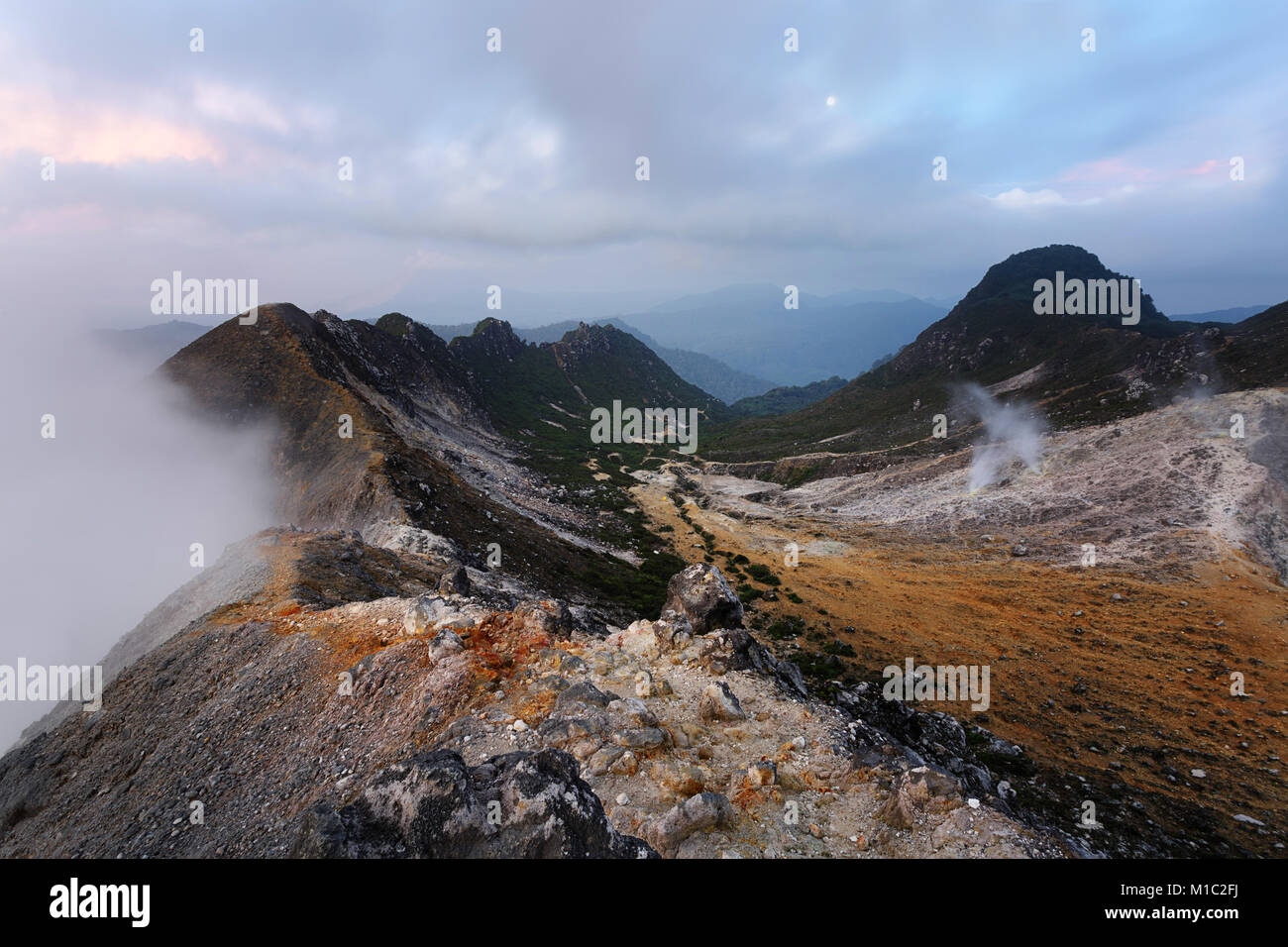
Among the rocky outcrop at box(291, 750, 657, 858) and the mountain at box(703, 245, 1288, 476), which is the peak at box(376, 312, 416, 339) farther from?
the rocky outcrop at box(291, 750, 657, 858)

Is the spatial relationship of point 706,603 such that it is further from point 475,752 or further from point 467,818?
point 467,818

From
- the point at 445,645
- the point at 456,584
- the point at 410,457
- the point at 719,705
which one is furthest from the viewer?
the point at 410,457

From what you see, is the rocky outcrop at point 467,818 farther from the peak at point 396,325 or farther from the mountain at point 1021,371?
the peak at point 396,325

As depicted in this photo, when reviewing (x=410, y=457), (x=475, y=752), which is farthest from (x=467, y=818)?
(x=410, y=457)

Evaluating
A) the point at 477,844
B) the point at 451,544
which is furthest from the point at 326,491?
the point at 477,844

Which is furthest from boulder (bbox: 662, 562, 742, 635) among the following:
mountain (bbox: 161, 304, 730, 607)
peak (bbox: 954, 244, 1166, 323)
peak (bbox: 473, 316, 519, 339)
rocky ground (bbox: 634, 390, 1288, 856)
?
peak (bbox: 954, 244, 1166, 323)

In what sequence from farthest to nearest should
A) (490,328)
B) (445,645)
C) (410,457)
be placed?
(490,328) → (410,457) → (445,645)
